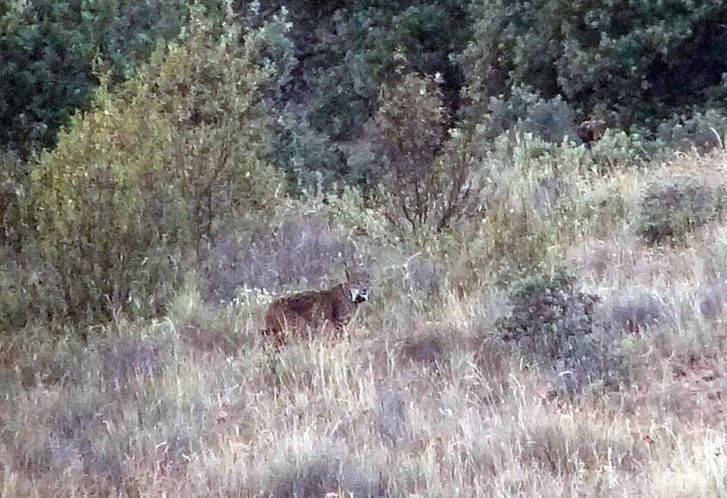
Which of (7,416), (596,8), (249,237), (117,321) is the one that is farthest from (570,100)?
(7,416)

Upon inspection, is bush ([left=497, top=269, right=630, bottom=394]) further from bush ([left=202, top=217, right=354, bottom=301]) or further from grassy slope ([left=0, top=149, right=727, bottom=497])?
bush ([left=202, top=217, right=354, bottom=301])

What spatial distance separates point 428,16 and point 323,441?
14.7 metres

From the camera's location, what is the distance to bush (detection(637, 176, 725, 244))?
6246 mm

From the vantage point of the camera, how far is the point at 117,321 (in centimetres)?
566

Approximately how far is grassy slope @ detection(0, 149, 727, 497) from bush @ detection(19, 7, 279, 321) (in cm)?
31

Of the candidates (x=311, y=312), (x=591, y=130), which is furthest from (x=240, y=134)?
(x=591, y=130)

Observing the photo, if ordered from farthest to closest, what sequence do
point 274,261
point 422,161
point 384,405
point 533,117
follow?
point 533,117 → point 422,161 → point 274,261 → point 384,405

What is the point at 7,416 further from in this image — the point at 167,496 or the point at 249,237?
the point at 249,237

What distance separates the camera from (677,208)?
250 inches

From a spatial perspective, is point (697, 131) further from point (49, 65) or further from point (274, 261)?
point (49, 65)

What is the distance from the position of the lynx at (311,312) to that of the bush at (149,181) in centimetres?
89

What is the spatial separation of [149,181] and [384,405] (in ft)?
7.88

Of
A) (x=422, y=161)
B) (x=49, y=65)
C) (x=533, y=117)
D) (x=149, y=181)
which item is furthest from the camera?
(x=533, y=117)

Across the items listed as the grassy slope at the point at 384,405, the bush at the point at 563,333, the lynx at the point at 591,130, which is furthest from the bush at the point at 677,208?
the lynx at the point at 591,130
